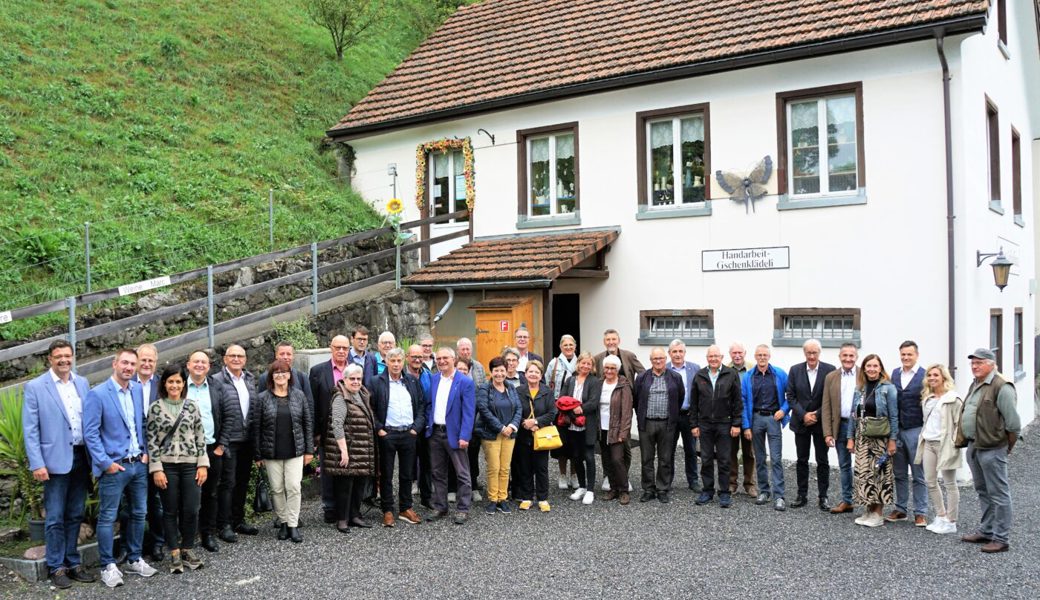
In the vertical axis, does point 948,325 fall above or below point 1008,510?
above

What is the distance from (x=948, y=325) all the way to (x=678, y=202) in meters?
4.18

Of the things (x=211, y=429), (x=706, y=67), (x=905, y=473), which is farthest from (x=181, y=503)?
(x=706, y=67)

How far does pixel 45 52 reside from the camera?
1759cm

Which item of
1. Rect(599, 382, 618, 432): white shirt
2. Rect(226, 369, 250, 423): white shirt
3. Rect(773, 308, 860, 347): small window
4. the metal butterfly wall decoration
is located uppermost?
the metal butterfly wall decoration

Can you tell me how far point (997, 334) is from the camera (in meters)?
13.6

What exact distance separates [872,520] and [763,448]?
137cm

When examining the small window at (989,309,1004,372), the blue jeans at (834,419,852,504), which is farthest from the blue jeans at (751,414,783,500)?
the small window at (989,309,1004,372)

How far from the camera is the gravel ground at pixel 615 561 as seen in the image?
659cm

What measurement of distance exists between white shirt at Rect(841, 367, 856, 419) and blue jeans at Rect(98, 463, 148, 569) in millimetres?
6592

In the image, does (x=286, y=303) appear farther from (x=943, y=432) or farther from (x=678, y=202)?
(x=943, y=432)

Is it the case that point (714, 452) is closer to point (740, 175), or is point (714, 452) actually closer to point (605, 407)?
point (605, 407)

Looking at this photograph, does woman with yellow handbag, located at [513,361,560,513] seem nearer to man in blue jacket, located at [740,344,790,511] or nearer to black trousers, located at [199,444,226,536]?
man in blue jacket, located at [740,344,790,511]

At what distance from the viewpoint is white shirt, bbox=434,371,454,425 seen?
8984mm

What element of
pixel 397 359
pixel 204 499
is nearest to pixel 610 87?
pixel 397 359
